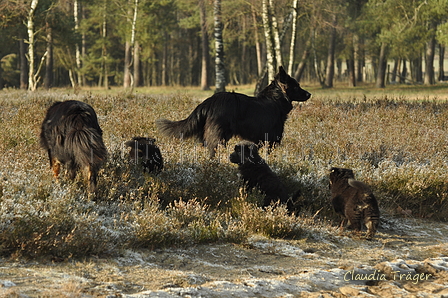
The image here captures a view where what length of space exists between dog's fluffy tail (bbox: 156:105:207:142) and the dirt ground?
2820mm

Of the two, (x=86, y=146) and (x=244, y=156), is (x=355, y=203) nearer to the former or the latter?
(x=244, y=156)

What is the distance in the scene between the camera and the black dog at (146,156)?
731 cm

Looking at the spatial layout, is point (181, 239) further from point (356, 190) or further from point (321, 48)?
point (321, 48)

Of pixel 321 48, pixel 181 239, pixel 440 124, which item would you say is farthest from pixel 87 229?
pixel 321 48

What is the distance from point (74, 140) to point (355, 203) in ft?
12.3

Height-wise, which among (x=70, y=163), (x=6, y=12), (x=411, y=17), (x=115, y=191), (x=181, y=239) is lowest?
(x=181, y=239)

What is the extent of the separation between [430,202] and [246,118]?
3.44m

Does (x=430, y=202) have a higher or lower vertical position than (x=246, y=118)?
lower

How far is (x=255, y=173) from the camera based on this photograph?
22.4 ft

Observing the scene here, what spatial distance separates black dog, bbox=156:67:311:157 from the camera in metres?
7.69

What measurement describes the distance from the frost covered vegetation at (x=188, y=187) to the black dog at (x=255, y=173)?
0.24 meters

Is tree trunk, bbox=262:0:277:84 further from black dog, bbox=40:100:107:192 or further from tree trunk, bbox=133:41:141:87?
tree trunk, bbox=133:41:141:87

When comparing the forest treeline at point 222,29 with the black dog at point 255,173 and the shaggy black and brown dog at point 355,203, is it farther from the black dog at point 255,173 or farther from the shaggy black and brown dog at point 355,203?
the shaggy black and brown dog at point 355,203

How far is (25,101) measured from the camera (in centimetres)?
1339
